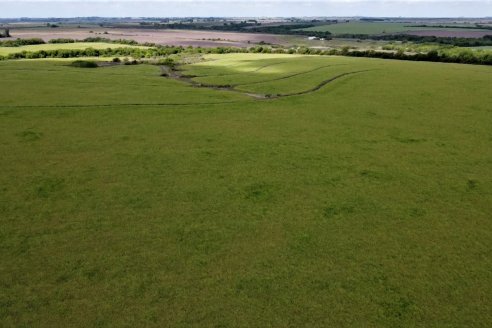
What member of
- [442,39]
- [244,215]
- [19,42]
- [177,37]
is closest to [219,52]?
[177,37]

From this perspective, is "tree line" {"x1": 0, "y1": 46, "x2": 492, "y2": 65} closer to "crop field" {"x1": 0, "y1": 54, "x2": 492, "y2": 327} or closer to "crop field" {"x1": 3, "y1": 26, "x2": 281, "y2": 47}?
"crop field" {"x1": 3, "y1": 26, "x2": 281, "y2": 47}

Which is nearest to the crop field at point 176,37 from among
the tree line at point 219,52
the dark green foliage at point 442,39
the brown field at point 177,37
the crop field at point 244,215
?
the brown field at point 177,37

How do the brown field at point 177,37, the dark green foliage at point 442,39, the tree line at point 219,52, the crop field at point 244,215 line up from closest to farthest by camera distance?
the crop field at point 244,215
the tree line at point 219,52
the dark green foliage at point 442,39
the brown field at point 177,37

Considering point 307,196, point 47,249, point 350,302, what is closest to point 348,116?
point 307,196

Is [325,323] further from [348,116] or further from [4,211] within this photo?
[348,116]

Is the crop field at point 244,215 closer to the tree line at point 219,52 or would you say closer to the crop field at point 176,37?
the tree line at point 219,52

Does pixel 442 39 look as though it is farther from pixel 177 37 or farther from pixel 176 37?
pixel 176 37

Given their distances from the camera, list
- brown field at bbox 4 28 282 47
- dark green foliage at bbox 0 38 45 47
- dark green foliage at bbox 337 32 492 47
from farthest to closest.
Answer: brown field at bbox 4 28 282 47
dark green foliage at bbox 337 32 492 47
dark green foliage at bbox 0 38 45 47

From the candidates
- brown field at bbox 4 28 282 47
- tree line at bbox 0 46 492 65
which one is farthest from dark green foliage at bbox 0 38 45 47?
tree line at bbox 0 46 492 65
